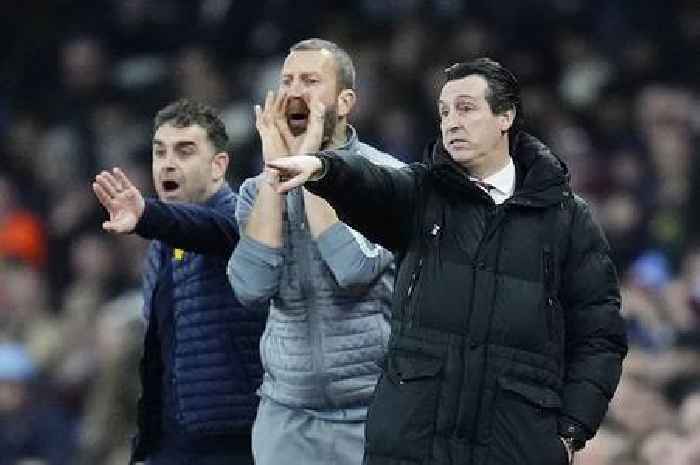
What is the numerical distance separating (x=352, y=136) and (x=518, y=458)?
1.26 metres

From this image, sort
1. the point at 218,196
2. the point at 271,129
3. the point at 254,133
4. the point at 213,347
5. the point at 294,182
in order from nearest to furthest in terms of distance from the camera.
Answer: the point at 294,182
the point at 271,129
the point at 213,347
the point at 218,196
the point at 254,133

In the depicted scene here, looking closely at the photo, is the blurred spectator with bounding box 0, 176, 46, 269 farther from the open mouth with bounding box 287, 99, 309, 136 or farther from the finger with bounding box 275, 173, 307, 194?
the finger with bounding box 275, 173, 307, 194

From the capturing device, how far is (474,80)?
5699mm

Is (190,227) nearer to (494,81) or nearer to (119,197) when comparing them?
(119,197)

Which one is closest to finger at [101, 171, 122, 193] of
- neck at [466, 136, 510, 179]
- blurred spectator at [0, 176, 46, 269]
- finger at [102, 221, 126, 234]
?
finger at [102, 221, 126, 234]

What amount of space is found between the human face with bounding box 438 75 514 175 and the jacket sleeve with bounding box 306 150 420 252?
5.2 inches

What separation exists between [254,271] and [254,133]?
6.57 m

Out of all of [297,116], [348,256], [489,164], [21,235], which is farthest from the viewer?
[21,235]

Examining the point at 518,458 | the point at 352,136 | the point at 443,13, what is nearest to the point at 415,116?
the point at 443,13

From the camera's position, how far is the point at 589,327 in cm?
559

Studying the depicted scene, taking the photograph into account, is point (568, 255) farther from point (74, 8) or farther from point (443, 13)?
point (74, 8)

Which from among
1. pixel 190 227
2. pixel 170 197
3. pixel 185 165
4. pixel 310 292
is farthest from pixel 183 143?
pixel 310 292

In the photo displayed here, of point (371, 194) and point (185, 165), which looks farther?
point (185, 165)

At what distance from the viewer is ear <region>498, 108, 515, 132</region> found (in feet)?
18.7
